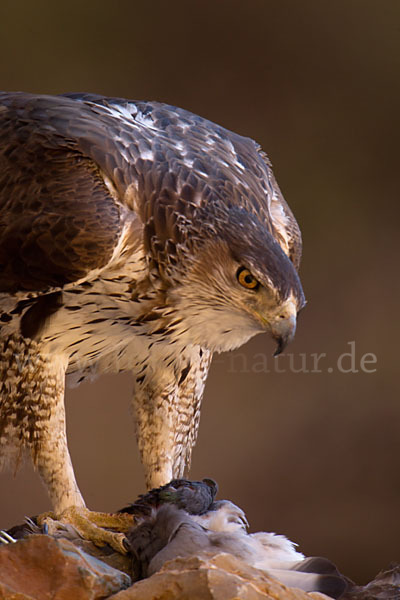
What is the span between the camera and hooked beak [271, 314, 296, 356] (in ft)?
6.34

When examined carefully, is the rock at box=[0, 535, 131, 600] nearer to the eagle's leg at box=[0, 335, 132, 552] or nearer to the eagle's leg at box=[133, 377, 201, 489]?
the eagle's leg at box=[0, 335, 132, 552]

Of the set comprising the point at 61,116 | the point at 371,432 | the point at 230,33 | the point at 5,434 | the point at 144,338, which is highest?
the point at 230,33

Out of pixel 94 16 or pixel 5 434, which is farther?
pixel 94 16

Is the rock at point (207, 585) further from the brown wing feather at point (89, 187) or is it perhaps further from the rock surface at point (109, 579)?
the brown wing feather at point (89, 187)

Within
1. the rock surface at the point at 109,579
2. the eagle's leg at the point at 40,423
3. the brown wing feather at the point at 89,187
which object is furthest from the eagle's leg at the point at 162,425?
the rock surface at the point at 109,579

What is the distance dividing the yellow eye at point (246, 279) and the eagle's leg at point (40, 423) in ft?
1.72

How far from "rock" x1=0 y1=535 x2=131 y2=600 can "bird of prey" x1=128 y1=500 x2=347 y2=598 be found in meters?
0.17

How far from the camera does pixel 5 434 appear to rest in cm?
219

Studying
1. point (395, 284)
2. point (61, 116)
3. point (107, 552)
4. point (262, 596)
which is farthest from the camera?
point (395, 284)

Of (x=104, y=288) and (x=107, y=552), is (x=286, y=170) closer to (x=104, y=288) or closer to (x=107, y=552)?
(x=104, y=288)

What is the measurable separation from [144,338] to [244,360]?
138cm

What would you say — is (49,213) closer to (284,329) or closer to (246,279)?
(246,279)

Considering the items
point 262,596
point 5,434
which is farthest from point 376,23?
point 262,596

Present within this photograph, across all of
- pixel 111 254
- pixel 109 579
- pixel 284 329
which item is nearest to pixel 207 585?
pixel 109 579
